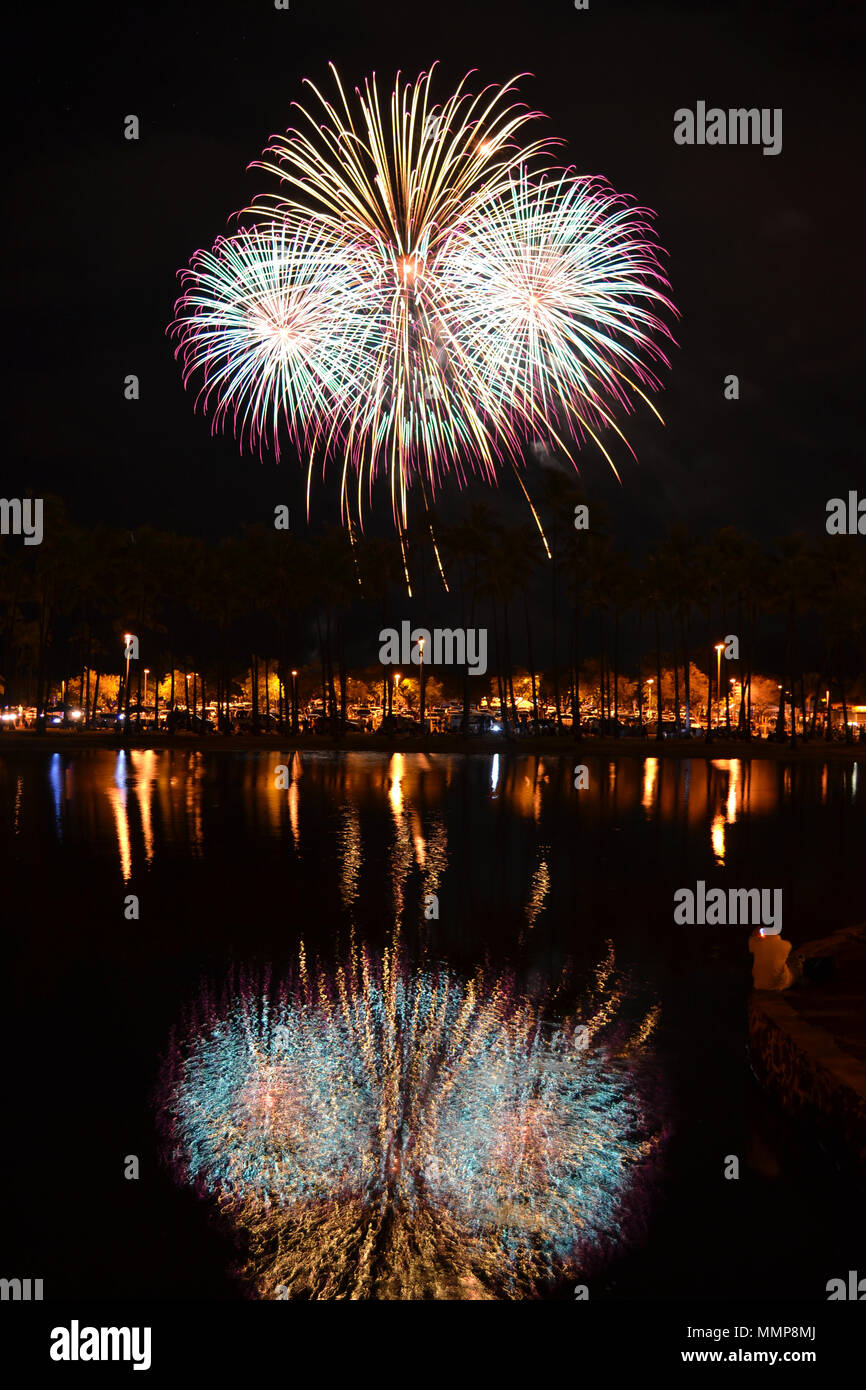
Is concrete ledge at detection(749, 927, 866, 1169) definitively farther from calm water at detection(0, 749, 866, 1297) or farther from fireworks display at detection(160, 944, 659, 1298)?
fireworks display at detection(160, 944, 659, 1298)

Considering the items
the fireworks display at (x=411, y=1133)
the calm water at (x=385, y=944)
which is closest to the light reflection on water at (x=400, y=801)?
the calm water at (x=385, y=944)

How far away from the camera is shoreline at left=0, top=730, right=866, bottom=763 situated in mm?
65500

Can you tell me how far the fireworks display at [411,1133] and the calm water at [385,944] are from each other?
0.25 meters

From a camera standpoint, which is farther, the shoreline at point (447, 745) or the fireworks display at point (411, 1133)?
the shoreline at point (447, 745)

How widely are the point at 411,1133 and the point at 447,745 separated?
Result: 6232 centimetres

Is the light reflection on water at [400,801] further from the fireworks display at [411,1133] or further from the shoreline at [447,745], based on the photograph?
the shoreline at [447,745]

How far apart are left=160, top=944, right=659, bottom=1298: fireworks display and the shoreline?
177ft

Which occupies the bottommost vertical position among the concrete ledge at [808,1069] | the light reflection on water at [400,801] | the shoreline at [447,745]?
the shoreline at [447,745]

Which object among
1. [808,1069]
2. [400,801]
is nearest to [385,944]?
[808,1069]

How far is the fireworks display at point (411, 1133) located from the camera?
234 inches

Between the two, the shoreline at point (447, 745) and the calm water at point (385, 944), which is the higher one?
the calm water at point (385, 944)

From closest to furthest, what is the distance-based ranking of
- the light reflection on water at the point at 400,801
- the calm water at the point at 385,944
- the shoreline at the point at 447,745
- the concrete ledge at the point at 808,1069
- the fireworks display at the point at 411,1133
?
the fireworks display at the point at 411,1133, the calm water at the point at 385,944, the concrete ledge at the point at 808,1069, the light reflection on water at the point at 400,801, the shoreline at the point at 447,745

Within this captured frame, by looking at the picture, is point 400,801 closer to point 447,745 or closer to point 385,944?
point 385,944

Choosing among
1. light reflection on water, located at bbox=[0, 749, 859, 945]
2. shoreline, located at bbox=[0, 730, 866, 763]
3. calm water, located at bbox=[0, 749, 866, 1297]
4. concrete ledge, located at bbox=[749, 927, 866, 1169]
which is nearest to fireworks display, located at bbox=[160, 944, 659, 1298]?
calm water, located at bbox=[0, 749, 866, 1297]
